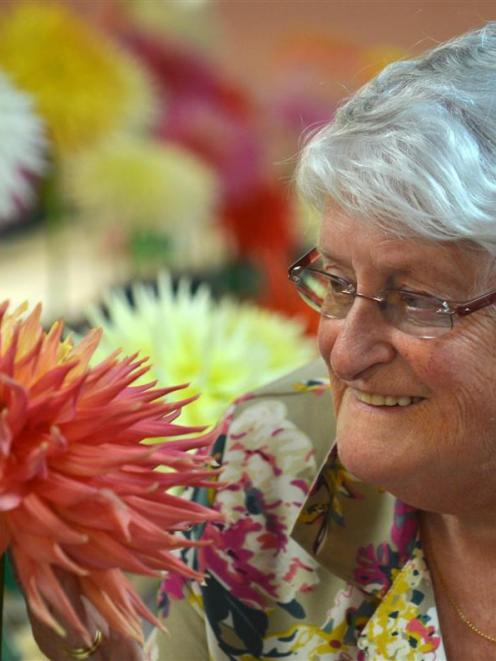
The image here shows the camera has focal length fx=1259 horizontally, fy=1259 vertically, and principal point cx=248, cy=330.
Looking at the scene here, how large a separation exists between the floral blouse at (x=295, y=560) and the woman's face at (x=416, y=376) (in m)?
0.13

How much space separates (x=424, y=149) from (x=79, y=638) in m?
0.33

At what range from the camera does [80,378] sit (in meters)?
0.58

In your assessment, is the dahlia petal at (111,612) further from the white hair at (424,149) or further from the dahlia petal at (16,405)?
the white hair at (424,149)

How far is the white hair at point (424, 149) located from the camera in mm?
720

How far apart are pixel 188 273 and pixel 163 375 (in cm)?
90

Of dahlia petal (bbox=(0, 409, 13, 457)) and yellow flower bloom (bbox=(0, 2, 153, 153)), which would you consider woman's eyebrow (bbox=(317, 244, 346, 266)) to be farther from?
yellow flower bloom (bbox=(0, 2, 153, 153))

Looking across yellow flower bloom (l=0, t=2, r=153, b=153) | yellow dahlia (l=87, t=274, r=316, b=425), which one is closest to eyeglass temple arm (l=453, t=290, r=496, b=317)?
yellow dahlia (l=87, t=274, r=316, b=425)

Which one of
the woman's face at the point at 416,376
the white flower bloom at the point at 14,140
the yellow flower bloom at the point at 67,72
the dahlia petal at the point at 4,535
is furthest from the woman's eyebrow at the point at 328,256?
the yellow flower bloom at the point at 67,72

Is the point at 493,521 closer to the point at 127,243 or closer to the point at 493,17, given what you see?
the point at 493,17

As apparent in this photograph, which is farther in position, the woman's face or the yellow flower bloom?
the yellow flower bloom

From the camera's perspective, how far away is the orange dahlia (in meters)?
0.57

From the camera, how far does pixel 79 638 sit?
648 millimetres

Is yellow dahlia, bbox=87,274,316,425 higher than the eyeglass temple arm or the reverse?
the reverse

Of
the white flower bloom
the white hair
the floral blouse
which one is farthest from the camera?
the white flower bloom
